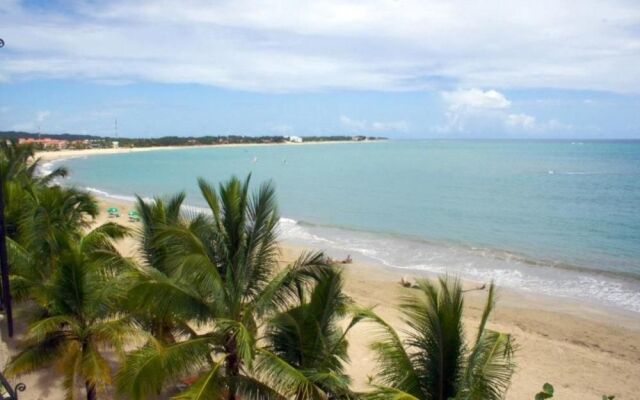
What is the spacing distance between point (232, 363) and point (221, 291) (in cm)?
105

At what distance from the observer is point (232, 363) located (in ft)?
24.6

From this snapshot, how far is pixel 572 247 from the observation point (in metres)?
27.4

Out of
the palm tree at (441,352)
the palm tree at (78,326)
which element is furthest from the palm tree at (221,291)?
the palm tree at (441,352)

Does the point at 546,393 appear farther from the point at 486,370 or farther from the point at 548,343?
the point at 548,343

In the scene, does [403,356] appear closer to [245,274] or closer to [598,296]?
[245,274]

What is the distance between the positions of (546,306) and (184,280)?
14.5 metres

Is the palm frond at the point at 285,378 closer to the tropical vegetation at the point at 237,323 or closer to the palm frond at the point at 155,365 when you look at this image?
the tropical vegetation at the point at 237,323

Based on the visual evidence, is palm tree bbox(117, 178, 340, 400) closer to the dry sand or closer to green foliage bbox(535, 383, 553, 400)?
green foliage bbox(535, 383, 553, 400)

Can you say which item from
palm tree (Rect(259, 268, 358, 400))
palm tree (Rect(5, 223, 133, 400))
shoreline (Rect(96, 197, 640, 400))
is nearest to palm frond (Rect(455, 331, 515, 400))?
palm tree (Rect(259, 268, 358, 400))

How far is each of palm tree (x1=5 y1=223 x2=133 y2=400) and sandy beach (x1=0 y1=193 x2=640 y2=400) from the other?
1794mm

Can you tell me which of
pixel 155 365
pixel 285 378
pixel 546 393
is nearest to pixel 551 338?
pixel 285 378

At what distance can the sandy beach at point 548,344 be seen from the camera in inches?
465

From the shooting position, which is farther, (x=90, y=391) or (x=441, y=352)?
(x=90, y=391)

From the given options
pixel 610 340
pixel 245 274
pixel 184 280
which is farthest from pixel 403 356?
pixel 610 340
